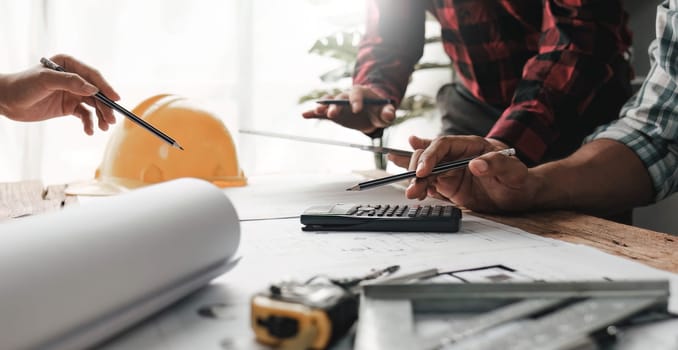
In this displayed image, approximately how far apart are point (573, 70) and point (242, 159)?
1.85 meters

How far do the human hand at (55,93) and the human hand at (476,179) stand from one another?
0.46 metres

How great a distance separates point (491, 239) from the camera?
0.65 metres

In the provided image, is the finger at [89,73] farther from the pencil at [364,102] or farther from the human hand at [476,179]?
the human hand at [476,179]

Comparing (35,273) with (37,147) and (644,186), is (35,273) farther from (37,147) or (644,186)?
(37,147)

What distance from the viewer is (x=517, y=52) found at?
137cm

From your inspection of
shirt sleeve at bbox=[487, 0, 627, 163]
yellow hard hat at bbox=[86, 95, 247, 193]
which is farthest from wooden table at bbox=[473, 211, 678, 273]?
yellow hard hat at bbox=[86, 95, 247, 193]

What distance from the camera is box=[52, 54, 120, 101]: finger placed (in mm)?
953

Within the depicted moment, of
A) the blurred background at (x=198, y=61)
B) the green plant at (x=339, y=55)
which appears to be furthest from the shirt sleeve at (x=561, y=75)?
the blurred background at (x=198, y=61)

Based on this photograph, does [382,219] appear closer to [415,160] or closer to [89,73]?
[415,160]

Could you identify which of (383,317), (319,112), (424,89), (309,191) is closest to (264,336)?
(383,317)

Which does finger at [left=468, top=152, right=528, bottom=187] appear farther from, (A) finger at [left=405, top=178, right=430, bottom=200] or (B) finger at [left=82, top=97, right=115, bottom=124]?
(B) finger at [left=82, top=97, right=115, bottom=124]

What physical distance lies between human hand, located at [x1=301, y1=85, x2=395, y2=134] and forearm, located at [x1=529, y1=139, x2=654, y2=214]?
0.35 metres

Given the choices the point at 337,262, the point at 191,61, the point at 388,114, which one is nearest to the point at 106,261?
the point at 337,262

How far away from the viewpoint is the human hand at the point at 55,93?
0.86m
